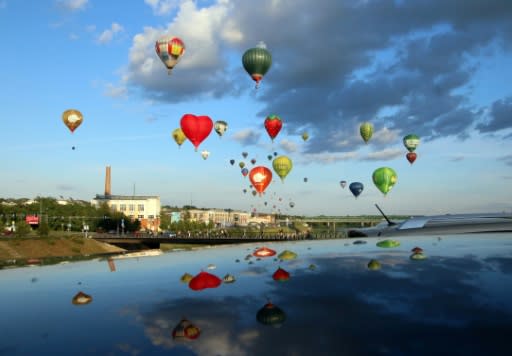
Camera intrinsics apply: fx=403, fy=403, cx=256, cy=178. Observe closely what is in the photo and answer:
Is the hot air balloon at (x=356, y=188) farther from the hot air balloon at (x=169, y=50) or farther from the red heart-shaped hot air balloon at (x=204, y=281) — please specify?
the red heart-shaped hot air balloon at (x=204, y=281)

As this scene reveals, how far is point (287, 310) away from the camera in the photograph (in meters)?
6.64

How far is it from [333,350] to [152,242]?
100135mm

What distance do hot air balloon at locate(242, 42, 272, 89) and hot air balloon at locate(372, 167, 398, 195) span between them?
26563 millimetres

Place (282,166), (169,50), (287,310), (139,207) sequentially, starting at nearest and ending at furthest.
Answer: (287,310)
(169,50)
(282,166)
(139,207)

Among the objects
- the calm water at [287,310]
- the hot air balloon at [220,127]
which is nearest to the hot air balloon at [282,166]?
the hot air balloon at [220,127]

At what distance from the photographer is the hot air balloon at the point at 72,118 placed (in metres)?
70.8

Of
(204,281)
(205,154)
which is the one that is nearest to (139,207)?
(205,154)

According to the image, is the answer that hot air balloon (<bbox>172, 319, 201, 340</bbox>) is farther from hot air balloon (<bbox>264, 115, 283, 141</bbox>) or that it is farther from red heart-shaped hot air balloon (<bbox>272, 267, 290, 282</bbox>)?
hot air balloon (<bbox>264, 115, 283, 141</bbox>)

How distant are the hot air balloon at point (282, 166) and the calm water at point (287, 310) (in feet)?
209

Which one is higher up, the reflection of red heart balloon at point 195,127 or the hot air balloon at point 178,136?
the hot air balloon at point 178,136

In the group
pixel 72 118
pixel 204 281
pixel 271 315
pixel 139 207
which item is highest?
pixel 72 118

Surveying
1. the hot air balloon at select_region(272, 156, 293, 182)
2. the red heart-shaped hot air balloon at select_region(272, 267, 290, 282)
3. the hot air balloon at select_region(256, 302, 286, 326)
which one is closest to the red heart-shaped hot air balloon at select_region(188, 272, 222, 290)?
the red heart-shaped hot air balloon at select_region(272, 267, 290, 282)

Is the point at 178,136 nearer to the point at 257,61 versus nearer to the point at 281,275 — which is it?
the point at 257,61

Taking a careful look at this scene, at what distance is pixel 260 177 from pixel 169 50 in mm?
26658
